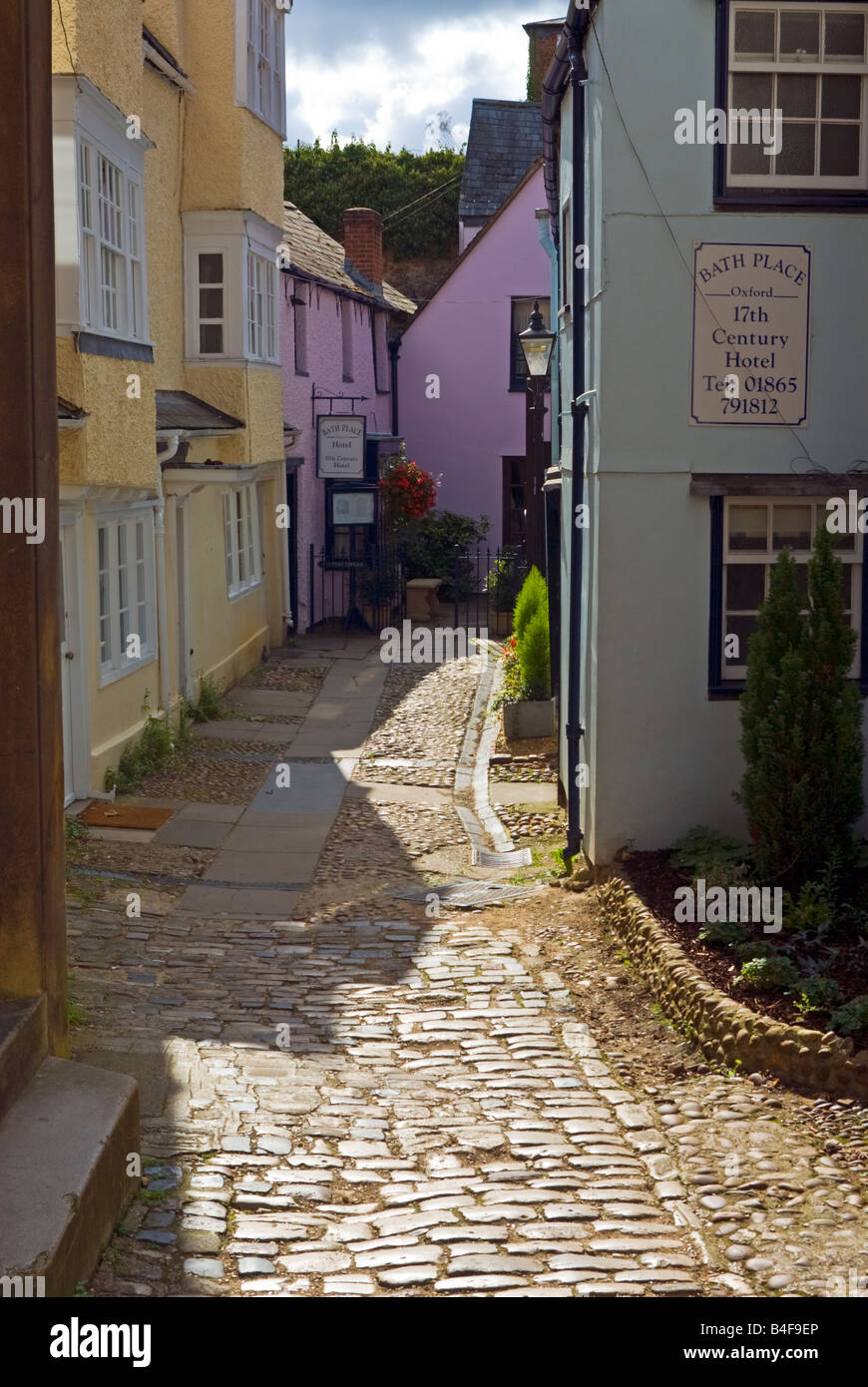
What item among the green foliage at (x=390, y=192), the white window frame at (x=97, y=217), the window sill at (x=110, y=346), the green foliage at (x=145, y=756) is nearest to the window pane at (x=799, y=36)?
the white window frame at (x=97, y=217)

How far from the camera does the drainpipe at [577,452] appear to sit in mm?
10633

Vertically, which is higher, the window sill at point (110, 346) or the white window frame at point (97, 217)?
the white window frame at point (97, 217)

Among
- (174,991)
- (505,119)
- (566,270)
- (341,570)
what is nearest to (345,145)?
(505,119)

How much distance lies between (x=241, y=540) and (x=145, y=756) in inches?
266

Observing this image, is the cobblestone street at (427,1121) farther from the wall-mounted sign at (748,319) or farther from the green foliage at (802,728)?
the wall-mounted sign at (748,319)

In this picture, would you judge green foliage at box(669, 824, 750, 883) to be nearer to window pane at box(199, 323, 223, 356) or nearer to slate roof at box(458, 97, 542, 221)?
window pane at box(199, 323, 223, 356)

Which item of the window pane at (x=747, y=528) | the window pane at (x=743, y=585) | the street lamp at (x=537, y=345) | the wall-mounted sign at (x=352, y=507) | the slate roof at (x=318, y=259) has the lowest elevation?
the window pane at (x=743, y=585)

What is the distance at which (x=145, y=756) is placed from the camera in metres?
13.9

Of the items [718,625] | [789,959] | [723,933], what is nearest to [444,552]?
[718,625]

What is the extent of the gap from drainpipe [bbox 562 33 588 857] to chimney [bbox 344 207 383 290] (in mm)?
20351

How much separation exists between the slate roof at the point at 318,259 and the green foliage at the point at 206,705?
6.77m

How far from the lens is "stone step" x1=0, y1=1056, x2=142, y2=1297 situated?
14.4 feet

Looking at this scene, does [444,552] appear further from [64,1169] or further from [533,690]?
[64,1169]

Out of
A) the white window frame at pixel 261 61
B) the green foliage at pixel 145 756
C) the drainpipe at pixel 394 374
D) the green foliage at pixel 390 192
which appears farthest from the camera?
the green foliage at pixel 390 192
